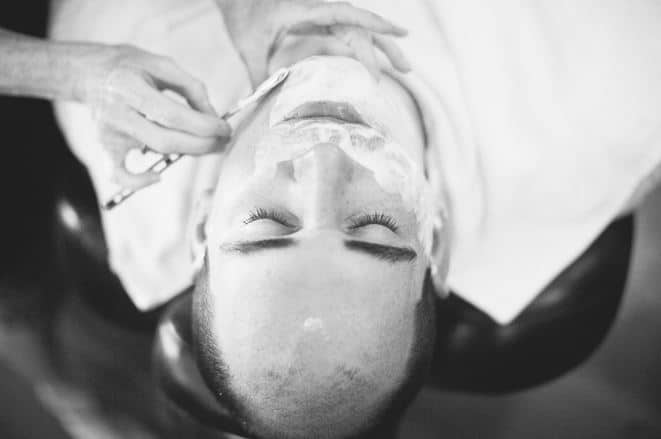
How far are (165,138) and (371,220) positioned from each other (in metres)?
0.24

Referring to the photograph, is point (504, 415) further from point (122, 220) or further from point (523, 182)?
point (122, 220)

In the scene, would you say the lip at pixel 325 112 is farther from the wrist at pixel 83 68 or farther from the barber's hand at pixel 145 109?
the wrist at pixel 83 68

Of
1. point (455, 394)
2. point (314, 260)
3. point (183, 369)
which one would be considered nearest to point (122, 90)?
point (314, 260)

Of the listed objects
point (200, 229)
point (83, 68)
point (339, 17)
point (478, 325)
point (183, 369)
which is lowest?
point (183, 369)

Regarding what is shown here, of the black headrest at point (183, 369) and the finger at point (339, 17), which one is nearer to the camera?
the finger at point (339, 17)

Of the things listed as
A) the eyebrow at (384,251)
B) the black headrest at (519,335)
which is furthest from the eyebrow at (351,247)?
the black headrest at (519,335)

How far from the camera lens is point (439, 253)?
25.3 inches

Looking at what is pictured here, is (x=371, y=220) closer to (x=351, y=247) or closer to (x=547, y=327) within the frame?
(x=351, y=247)

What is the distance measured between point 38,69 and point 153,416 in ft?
1.93

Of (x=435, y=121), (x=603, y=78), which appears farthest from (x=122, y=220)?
(x=603, y=78)

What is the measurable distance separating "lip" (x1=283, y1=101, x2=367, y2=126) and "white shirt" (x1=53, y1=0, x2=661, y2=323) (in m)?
0.18

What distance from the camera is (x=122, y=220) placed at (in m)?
0.80

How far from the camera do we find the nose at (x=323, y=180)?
506mm

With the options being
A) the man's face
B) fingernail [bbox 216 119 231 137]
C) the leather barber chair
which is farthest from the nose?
the leather barber chair
